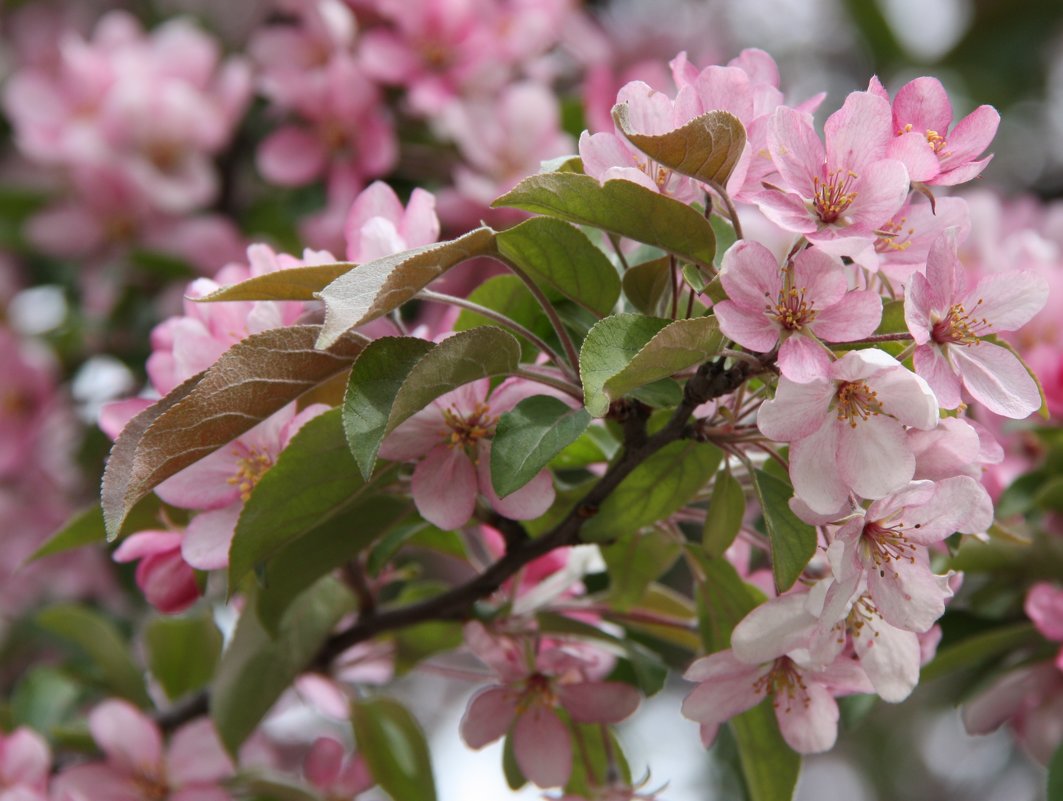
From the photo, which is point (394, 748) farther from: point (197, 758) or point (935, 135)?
point (935, 135)

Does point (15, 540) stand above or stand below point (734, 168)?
below

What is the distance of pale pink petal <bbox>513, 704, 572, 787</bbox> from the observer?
1.08m

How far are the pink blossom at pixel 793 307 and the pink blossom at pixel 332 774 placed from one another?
77cm

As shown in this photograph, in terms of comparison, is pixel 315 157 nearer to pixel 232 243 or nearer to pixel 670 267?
pixel 232 243

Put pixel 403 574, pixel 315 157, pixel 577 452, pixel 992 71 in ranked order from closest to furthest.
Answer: pixel 577 452
pixel 403 574
pixel 315 157
pixel 992 71

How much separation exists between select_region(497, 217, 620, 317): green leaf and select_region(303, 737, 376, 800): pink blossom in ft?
2.19

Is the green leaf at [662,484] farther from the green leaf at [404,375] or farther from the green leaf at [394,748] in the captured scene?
the green leaf at [394,748]

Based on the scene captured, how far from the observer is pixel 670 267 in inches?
34.6

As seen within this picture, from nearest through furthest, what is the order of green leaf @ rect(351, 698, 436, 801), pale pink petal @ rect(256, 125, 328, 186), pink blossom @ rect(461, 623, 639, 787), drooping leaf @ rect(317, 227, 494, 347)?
drooping leaf @ rect(317, 227, 494, 347) → pink blossom @ rect(461, 623, 639, 787) → green leaf @ rect(351, 698, 436, 801) → pale pink petal @ rect(256, 125, 328, 186)

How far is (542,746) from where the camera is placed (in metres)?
1.09

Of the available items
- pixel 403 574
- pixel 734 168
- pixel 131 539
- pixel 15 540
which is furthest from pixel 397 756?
pixel 15 540

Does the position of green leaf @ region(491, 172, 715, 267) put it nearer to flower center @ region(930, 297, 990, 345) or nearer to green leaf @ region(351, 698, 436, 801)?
flower center @ region(930, 297, 990, 345)

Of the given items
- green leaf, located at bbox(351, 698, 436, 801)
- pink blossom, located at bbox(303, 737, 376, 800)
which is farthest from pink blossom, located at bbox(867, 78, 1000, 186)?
pink blossom, located at bbox(303, 737, 376, 800)

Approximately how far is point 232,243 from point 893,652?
136 centimetres
